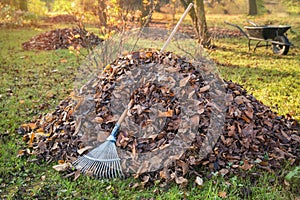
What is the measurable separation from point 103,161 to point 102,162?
13 millimetres

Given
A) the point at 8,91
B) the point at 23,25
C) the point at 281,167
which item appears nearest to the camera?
the point at 281,167

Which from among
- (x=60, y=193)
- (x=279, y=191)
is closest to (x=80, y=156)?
(x=60, y=193)

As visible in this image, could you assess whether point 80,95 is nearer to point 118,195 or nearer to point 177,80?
point 177,80

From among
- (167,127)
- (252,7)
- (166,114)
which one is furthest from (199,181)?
(252,7)

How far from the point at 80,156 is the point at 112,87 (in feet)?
2.65

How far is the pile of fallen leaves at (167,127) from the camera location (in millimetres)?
2908

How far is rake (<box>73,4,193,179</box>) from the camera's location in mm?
2898

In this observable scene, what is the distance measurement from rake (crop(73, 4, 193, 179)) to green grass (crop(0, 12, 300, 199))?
0.30ft

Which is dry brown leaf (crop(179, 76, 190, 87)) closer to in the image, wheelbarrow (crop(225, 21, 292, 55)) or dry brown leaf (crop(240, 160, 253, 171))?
dry brown leaf (crop(240, 160, 253, 171))

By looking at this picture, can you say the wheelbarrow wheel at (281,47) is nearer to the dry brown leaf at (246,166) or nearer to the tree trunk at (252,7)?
the dry brown leaf at (246,166)

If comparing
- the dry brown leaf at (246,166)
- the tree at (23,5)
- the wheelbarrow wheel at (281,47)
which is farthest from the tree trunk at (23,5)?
the dry brown leaf at (246,166)

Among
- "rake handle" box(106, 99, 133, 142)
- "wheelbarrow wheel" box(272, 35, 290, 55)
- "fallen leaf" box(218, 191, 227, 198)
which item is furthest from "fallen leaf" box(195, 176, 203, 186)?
"wheelbarrow wheel" box(272, 35, 290, 55)

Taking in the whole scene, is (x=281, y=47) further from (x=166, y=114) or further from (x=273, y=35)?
(x=166, y=114)

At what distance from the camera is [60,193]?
2688 millimetres
